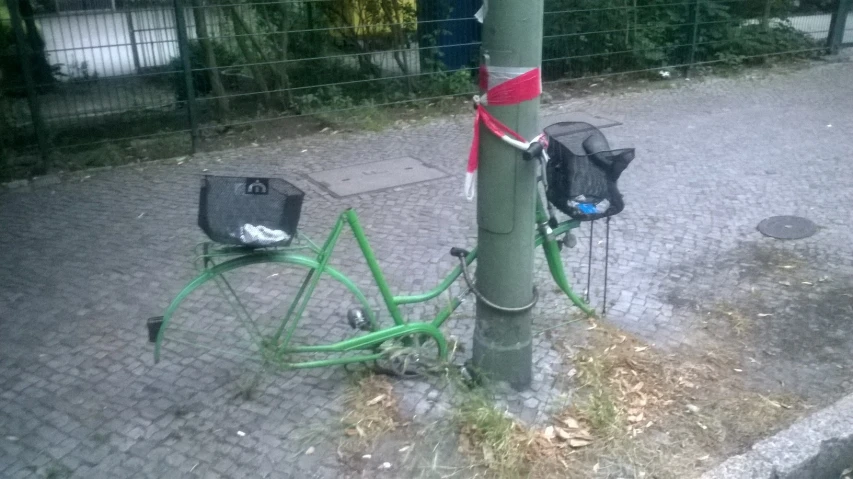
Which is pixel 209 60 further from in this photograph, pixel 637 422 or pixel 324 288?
pixel 637 422

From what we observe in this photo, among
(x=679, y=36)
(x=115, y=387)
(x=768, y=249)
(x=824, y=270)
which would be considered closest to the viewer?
(x=115, y=387)

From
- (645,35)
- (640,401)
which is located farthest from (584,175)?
(645,35)

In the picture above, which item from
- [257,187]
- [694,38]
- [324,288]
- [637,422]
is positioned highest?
[257,187]

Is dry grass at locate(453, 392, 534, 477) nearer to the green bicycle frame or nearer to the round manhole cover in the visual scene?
the green bicycle frame

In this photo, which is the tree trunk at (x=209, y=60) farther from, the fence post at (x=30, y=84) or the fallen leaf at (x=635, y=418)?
the fallen leaf at (x=635, y=418)

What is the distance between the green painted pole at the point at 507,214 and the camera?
10.5 feet

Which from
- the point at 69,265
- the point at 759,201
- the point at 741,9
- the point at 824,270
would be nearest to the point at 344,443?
the point at 69,265

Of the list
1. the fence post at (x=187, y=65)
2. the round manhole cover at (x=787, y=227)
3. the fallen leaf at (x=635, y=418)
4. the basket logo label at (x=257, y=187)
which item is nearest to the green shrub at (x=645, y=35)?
the fence post at (x=187, y=65)

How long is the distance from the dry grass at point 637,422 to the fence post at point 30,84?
18.0 ft

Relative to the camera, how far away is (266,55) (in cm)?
881

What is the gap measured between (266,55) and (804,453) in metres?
7.04

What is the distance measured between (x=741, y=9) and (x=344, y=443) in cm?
1061

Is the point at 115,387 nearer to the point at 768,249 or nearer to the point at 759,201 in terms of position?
Result: the point at 768,249

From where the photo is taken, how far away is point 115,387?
390 cm
